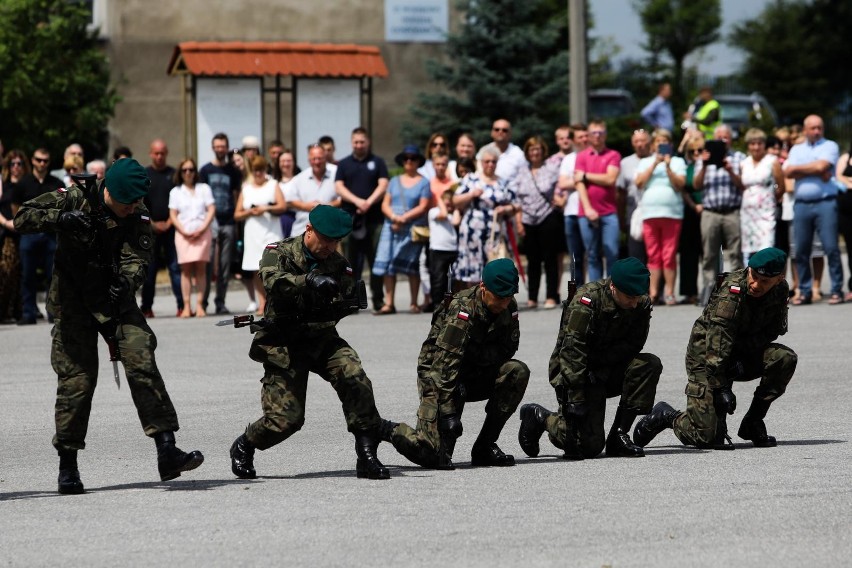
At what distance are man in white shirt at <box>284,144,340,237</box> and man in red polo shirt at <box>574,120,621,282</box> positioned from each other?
8.94 ft

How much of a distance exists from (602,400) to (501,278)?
3.84 feet

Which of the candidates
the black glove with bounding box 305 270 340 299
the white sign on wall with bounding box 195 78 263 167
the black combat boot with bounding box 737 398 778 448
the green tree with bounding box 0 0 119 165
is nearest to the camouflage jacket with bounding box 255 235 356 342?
the black glove with bounding box 305 270 340 299

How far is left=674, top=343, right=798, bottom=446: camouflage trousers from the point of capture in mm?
9922

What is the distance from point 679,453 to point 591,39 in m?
33.5

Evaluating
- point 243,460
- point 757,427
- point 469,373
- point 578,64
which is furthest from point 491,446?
point 578,64

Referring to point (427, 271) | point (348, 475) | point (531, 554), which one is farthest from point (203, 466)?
point (427, 271)

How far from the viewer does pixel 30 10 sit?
24.9 metres

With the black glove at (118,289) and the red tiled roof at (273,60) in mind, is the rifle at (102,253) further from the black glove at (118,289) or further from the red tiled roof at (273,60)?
the red tiled roof at (273,60)

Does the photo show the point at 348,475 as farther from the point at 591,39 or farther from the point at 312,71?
the point at 591,39

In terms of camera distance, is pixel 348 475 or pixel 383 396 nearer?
pixel 348 475

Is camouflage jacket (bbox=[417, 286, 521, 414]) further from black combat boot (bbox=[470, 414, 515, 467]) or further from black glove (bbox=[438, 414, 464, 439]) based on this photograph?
black combat boot (bbox=[470, 414, 515, 467])

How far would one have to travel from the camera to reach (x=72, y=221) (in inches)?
332

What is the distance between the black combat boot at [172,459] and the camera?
8602 mm

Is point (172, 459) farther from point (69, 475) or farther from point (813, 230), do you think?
point (813, 230)
